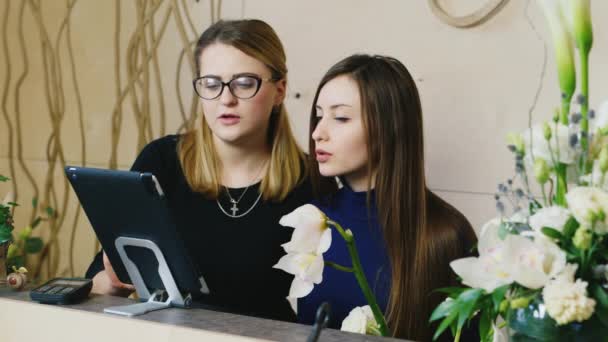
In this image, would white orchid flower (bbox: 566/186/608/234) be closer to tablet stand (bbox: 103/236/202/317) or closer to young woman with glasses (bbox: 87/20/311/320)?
tablet stand (bbox: 103/236/202/317)

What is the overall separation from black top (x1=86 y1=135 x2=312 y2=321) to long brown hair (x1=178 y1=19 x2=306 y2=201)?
3 cm

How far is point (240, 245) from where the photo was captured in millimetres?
1892

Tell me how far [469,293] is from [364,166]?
786 mm

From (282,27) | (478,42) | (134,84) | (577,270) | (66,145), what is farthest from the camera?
(66,145)

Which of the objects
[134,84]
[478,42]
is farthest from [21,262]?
[478,42]

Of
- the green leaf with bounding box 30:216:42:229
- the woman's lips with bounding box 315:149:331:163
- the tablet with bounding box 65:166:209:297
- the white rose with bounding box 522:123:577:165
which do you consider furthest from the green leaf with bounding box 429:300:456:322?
the green leaf with bounding box 30:216:42:229

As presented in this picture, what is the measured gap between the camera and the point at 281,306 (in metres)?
1.95

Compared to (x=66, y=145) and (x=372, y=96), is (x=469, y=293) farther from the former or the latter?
(x=66, y=145)

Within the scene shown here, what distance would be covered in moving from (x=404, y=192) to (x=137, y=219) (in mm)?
618

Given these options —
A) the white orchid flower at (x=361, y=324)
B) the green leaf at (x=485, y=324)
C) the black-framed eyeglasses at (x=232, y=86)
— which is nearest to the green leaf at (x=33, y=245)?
the black-framed eyeglasses at (x=232, y=86)

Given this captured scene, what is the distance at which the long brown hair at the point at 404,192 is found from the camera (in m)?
1.54

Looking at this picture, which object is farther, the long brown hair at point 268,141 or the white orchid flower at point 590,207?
the long brown hair at point 268,141

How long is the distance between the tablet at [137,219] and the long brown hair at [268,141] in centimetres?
57

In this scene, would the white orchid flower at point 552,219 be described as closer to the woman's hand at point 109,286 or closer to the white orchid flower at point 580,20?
the white orchid flower at point 580,20
